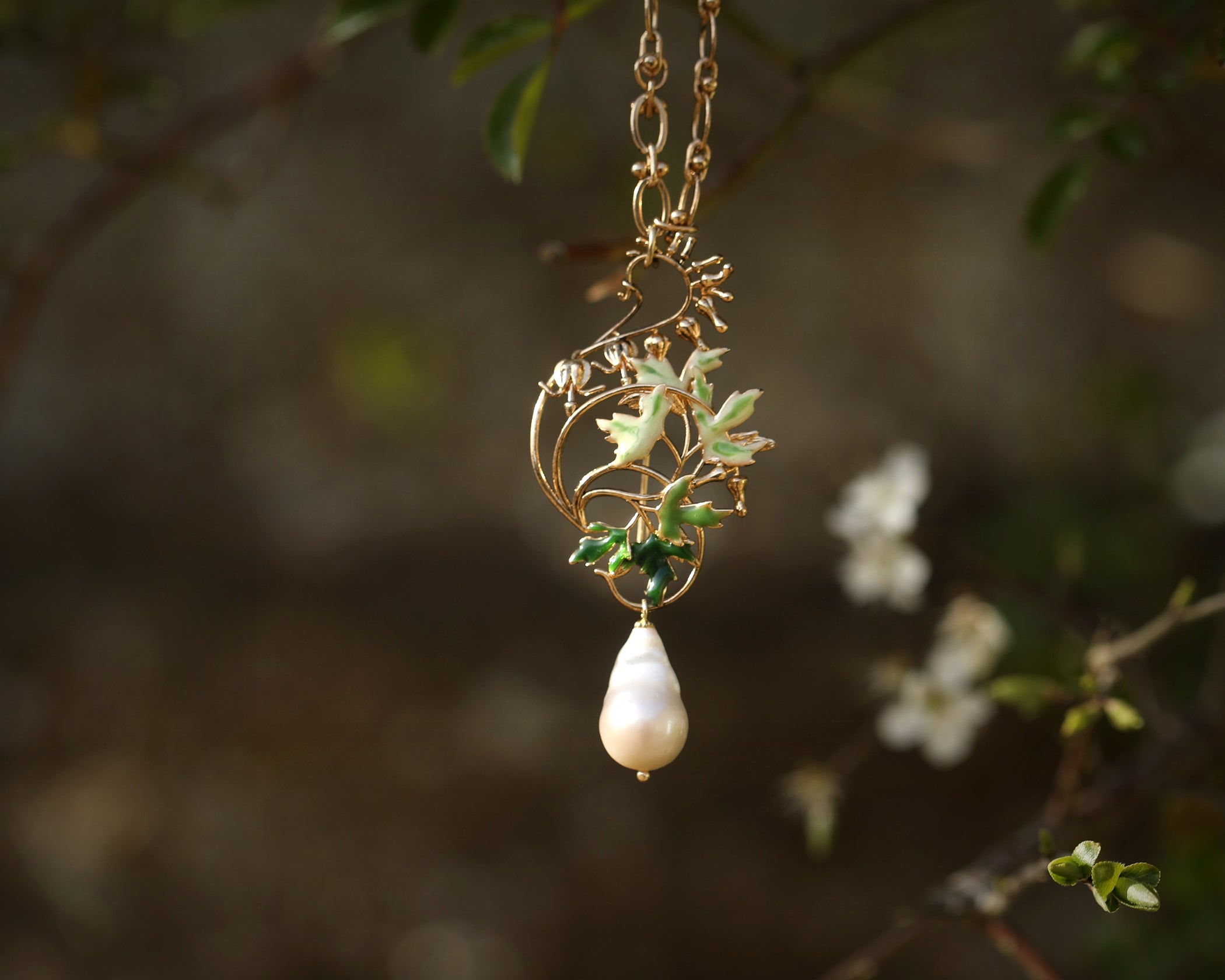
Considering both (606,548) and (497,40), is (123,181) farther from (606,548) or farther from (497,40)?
(606,548)

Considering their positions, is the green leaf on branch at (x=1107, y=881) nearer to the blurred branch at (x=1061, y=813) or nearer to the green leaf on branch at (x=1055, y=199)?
the blurred branch at (x=1061, y=813)

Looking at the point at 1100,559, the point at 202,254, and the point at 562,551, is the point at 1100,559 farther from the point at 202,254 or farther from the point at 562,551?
the point at 202,254

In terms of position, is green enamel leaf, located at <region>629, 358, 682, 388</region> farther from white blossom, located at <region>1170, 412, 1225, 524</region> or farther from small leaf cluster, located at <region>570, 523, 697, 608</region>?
white blossom, located at <region>1170, 412, 1225, 524</region>

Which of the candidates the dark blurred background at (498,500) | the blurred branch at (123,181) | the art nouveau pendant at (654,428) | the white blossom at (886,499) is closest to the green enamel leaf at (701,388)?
the art nouveau pendant at (654,428)

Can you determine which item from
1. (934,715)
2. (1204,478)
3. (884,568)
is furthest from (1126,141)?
(1204,478)

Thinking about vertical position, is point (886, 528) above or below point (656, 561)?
below
